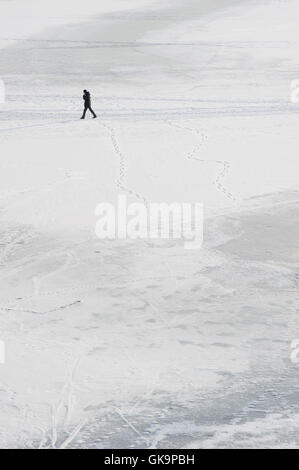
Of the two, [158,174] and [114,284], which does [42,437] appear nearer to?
[114,284]

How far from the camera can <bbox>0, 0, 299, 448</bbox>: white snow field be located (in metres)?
6.94

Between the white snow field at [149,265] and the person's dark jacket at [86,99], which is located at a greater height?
the person's dark jacket at [86,99]

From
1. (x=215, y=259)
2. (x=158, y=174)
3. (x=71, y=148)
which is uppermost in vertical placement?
(x=71, y=148)

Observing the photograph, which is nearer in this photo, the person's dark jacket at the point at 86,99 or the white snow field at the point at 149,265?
the white snow field at the point at 149,265

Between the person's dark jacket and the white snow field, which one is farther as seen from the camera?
the person's dark jacket

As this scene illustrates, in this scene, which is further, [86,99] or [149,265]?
[86,99]

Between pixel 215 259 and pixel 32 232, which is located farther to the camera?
pixel 32 232

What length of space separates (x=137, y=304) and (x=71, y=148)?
8147 millimetres

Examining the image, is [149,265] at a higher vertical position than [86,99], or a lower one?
lower

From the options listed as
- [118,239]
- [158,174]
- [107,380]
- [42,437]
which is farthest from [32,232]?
[42,437]

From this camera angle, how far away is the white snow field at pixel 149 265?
6.94m

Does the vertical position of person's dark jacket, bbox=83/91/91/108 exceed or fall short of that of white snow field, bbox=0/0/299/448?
it exceeds it

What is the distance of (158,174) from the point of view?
14.8 metres

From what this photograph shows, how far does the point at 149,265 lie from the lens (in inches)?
410
